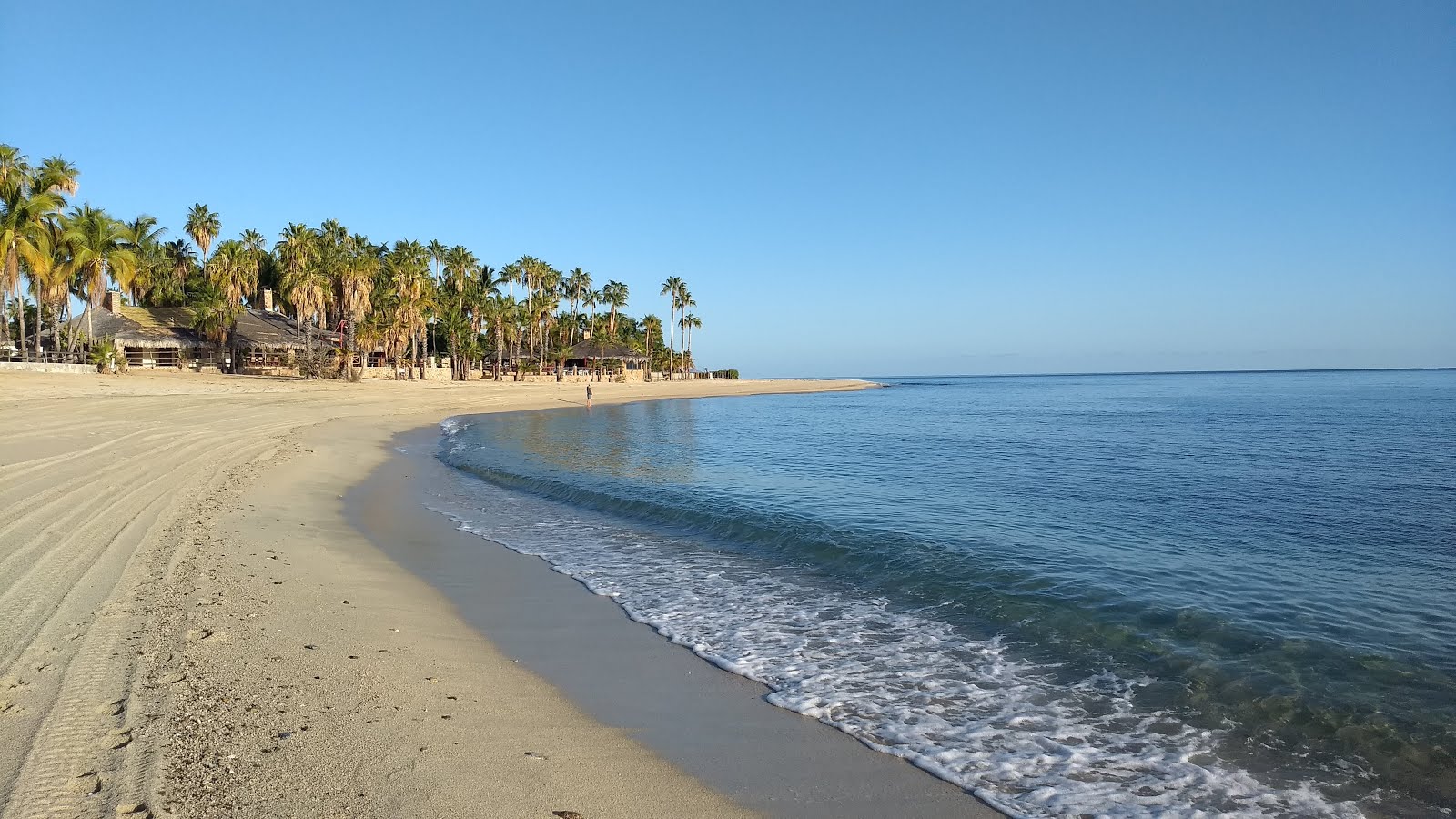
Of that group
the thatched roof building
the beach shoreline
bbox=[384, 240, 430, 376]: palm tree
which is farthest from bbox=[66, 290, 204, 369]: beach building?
the beach shoreline

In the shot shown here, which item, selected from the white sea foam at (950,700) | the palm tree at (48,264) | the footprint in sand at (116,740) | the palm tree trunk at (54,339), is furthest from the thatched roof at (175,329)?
the footprint in sand at (116,740)

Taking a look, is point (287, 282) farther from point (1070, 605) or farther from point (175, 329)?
point (1070, 605)

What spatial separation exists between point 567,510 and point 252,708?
8.97 meters

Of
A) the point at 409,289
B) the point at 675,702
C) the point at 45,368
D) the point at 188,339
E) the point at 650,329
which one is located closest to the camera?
the point at 675,702

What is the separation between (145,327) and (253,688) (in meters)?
55.3

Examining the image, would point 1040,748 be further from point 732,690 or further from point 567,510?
point 567,510

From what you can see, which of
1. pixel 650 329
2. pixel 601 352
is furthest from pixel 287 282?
pixel 650 329

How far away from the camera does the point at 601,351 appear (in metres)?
80.9

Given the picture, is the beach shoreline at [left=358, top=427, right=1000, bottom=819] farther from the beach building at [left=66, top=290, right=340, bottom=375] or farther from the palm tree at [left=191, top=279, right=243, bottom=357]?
the palm tree at [left=191, top=279, right=243, bottom=357]

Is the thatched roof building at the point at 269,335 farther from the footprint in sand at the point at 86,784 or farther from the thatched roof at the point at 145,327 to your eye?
the footprint in sand at the point at 86,784

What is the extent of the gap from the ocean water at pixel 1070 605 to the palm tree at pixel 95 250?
105 feet

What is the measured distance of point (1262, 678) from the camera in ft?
19.6

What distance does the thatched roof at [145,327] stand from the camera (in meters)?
45.3

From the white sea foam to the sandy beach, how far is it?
22.0 inches
